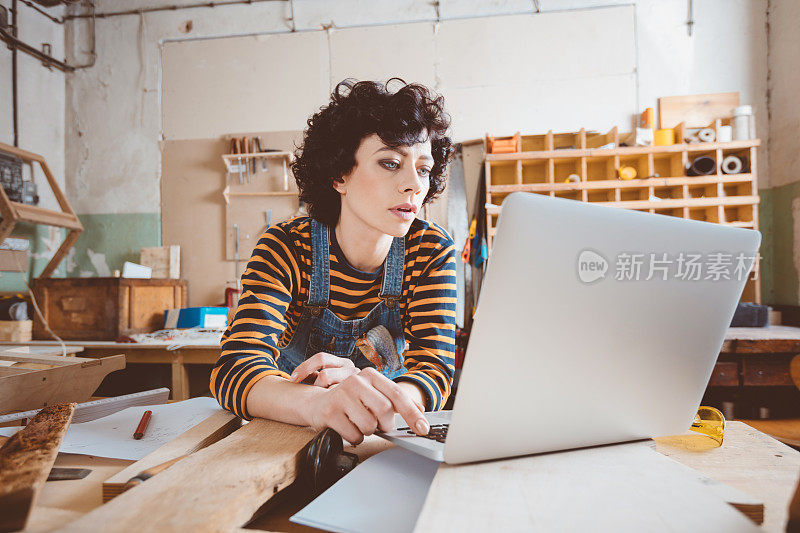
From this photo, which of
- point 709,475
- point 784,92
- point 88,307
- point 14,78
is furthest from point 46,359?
point 784,92

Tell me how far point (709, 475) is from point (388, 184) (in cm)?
81

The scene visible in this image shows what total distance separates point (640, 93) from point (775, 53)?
829 millimetres

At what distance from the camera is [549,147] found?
3.05m

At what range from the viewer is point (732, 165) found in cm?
285

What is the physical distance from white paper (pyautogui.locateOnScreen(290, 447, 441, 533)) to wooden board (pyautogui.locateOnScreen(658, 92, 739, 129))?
11.2ft

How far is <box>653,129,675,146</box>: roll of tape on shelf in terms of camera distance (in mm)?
2949

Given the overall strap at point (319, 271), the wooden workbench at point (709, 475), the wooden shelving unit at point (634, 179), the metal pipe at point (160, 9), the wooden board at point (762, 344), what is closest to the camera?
the wooden workbench at point (709, 475)

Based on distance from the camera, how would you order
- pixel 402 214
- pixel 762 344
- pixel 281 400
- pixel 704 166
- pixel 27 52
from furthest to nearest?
pixel 27 52
pixel 704 166
pixel 762 344
pixel 402 214
pixel 281 400

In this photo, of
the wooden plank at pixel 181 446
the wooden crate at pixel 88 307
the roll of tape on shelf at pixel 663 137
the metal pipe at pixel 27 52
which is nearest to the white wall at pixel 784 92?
the roll of tape on shelf at pixel 663 137

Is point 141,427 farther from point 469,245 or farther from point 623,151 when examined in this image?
point 623,151

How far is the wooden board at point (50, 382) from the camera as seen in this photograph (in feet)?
2.74

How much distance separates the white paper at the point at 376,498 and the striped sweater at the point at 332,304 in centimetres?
31

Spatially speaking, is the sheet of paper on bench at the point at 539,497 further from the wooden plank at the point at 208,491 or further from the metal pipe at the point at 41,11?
the metal pipe at the point at 41,11

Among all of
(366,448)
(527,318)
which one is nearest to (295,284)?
(366,448)
